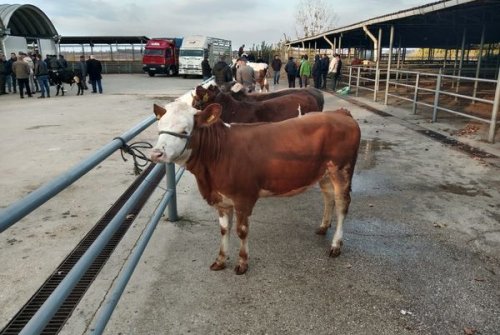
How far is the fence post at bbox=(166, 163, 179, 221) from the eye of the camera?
4.05 meters

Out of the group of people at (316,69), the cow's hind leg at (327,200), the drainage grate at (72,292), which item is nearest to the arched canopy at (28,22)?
the group of people at (316,69)

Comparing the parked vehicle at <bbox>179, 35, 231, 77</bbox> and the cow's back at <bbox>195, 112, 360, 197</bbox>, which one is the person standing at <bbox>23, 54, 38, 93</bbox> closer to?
the parked vehicle at <bbox>179, 35, 231, 77</bbox>

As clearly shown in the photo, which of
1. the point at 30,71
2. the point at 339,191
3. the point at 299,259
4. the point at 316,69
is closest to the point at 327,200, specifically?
the point at 339,191

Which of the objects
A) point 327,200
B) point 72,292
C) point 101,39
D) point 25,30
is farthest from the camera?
point 101,39

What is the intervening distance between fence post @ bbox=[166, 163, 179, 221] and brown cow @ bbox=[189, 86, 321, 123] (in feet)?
4.04

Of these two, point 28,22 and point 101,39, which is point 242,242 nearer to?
point 28,22

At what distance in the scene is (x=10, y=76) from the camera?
699 inches

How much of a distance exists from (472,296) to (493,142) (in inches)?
231

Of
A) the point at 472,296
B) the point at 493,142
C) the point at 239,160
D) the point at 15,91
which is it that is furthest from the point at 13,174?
the point at 15,91

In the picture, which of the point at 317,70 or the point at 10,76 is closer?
the point at 10,76

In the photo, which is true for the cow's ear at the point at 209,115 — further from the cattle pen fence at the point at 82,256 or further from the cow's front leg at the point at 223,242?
the cow's front leg at the point at 223,242

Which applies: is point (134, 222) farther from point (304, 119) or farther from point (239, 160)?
point (304, 119)

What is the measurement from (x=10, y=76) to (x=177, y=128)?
60.4 ft

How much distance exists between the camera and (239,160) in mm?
3242
